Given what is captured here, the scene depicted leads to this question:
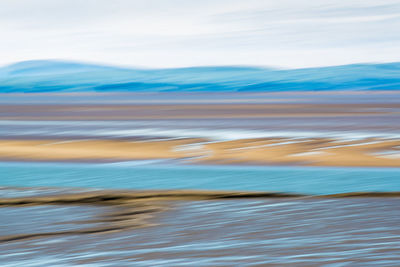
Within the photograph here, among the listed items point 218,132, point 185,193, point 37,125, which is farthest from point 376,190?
point 37,125

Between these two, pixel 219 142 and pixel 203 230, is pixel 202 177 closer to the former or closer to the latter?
pixel 203 230

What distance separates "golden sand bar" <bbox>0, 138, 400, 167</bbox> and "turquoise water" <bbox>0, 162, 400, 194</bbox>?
0.64m

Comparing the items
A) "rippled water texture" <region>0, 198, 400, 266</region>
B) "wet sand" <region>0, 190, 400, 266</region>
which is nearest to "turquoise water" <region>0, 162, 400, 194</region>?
"wet sand" <region>0, 190, 400, 266</region>

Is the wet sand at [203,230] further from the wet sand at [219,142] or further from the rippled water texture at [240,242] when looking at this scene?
the wet sand at [219,142]

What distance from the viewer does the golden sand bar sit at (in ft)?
26.5

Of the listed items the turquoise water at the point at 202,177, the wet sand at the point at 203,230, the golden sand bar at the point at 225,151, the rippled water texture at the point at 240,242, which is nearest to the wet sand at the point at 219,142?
the golden sand bar at the point at 225,151

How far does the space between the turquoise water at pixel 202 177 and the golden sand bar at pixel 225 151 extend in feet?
2.09

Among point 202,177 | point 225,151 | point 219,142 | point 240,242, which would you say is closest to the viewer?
point 240,242

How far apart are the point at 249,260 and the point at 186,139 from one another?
A: 753 cm

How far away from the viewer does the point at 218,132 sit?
40.1ft

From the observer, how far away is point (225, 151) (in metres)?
9.13

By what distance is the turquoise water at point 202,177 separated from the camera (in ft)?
19.5

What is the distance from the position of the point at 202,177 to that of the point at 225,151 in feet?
8.20

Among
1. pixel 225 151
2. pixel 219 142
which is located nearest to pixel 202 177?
pixel 225 151
